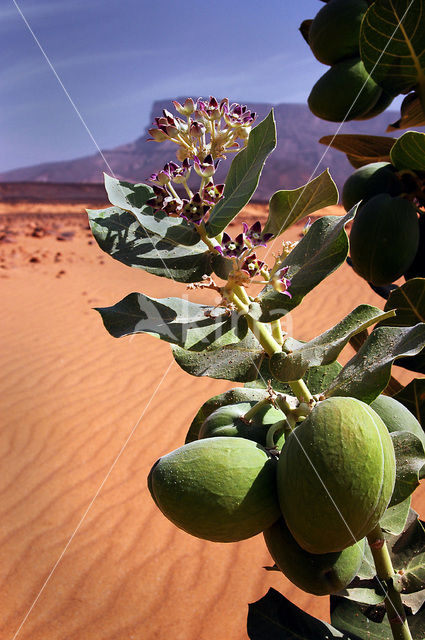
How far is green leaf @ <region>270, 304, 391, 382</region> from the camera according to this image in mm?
743

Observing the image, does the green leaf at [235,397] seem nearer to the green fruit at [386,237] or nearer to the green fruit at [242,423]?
the green fruit at [242,423]

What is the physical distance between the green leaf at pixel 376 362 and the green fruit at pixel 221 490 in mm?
161

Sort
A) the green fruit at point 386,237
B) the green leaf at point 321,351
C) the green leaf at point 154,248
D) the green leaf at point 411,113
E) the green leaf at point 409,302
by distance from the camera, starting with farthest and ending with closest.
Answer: the green leaf at point 411,113 → the green fruit at point 386,237 → the green leaf at point 409,302 → the green leaf at point 154,248 → the green leaf at point 321,351

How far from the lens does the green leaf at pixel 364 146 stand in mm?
1465

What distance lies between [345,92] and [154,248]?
0.70m

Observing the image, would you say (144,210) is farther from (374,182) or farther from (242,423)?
(374,182)

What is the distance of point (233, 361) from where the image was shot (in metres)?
0.83

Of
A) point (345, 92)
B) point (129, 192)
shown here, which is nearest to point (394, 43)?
point (345, 92)

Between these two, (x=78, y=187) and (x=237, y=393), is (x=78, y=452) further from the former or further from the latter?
(x=78, y=187)

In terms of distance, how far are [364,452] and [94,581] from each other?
3.43 metres

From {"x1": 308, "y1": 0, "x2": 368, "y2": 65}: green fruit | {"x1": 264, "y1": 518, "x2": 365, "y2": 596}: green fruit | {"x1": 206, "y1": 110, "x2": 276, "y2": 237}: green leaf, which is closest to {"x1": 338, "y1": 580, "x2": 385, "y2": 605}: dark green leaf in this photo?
{"x1": 264, "y1": 518, "x2": 365, "y2": 596}: green fruit

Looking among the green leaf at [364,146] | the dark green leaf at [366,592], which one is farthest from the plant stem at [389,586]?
the green leaf at [364,146]

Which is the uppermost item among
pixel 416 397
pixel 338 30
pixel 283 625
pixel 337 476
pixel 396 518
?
pixel 338 30

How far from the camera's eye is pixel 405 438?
0.77 meters
